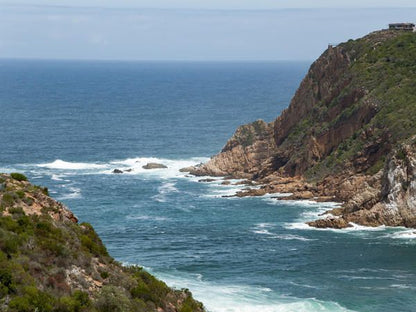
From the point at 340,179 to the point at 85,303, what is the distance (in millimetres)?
77260

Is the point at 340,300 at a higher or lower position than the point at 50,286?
lower

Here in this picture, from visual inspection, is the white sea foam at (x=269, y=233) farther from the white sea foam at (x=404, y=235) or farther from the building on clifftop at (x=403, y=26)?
the building on clifftop at (x=403, y=26)

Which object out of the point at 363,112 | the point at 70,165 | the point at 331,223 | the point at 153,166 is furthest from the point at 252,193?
the point at 70,165

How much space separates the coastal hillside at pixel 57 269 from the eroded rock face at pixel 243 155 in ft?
274

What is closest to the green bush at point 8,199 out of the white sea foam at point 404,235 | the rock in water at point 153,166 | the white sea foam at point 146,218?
the white sea foam at point 404,235

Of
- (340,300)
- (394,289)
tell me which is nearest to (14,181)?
(340,300)

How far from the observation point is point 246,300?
222 feet

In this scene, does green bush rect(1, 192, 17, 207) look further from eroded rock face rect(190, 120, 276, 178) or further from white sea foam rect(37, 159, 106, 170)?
white sea foam rect(37, 159, 106, 170)

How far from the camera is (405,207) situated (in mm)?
94562

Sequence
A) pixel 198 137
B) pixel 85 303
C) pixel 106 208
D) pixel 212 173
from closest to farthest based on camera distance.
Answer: pixel 85 303
pixel 106 208
pixel 212 173
pixel 198 137

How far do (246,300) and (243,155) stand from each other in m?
66.2

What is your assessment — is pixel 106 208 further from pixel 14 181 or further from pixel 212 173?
pixel 14 181

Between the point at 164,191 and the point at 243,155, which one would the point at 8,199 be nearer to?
the point at 164,191

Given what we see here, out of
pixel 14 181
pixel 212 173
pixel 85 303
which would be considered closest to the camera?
pixel 85 303
